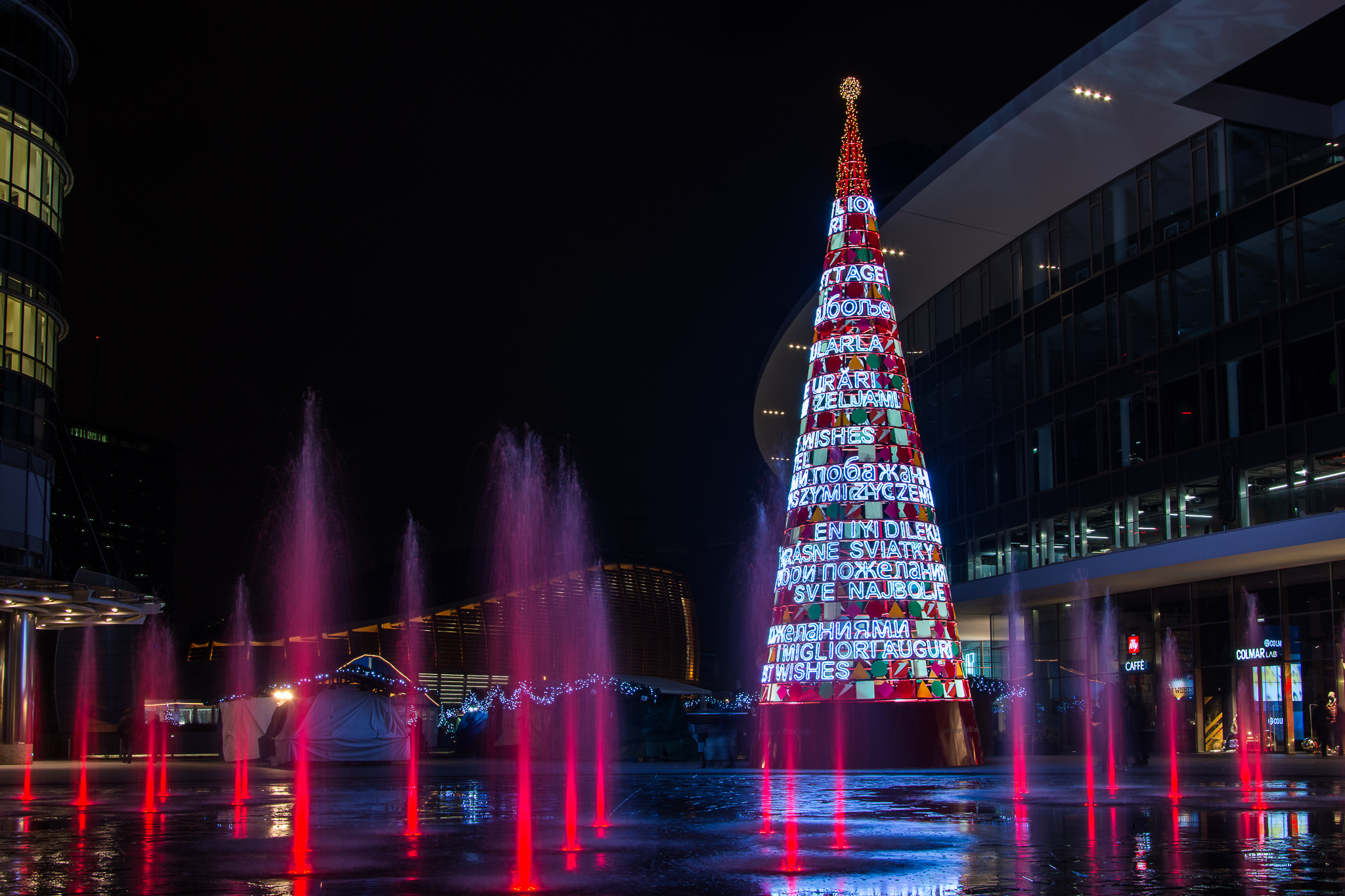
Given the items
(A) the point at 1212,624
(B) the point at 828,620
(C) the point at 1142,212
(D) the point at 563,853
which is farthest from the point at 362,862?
(C) the point at 1142,212

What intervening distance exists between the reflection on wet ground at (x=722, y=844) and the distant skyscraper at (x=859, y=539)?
144 inches

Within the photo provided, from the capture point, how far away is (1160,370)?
115 ft

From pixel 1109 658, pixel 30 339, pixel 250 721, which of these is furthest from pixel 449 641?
pixel 1109 658

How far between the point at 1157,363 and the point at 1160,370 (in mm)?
259

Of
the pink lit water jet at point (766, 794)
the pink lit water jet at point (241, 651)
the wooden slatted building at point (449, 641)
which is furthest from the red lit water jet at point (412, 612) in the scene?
the pink lit water jet at point (766, 794)

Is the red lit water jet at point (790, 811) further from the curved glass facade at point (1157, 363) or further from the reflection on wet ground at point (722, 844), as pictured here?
the curved glass facade at point (1157, 363)

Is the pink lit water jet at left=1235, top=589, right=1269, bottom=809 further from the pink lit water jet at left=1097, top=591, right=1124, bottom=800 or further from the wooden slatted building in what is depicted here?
the wooden slatted building

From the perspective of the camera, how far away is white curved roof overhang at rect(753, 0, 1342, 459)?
101 ft

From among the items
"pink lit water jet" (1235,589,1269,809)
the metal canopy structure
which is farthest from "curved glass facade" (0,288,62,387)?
"pink lit water jet" (1235,589,1269,809)

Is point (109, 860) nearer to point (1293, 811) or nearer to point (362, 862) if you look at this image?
point (362, 862)

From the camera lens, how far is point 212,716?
6378 cm

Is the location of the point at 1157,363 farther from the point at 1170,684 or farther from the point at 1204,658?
the point at 1170,684

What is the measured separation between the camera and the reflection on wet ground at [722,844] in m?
8.95

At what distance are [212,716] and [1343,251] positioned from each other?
177 ft
